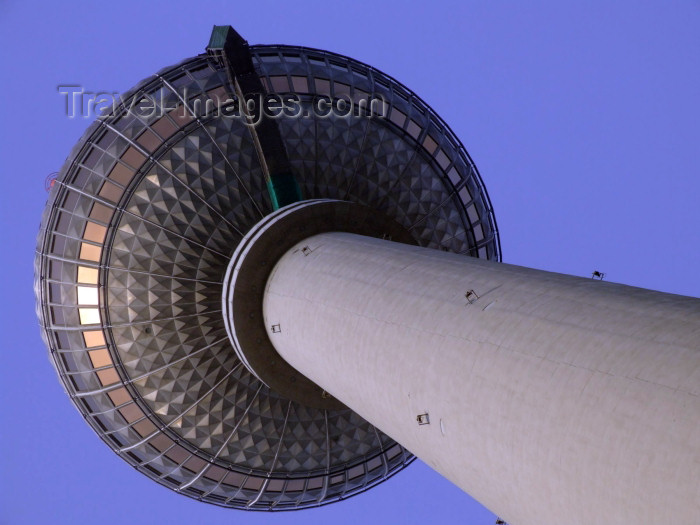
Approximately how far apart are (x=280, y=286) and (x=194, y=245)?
5930 mm

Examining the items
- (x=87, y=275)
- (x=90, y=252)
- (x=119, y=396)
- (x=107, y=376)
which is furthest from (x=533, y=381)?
(x=119, y=396)

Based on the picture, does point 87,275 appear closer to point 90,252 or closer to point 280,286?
point 90,252

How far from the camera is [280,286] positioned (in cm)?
2211

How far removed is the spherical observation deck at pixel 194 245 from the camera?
85.3 ft

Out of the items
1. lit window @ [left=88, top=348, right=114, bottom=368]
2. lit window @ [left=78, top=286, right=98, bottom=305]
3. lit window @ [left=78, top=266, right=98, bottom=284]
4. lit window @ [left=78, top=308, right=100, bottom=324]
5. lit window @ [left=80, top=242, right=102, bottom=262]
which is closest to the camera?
lit window @ [left=80, top=242, right=102, bottom=262]

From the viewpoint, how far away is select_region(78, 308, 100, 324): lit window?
2645 centimetres

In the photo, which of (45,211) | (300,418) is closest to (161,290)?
(45,211)

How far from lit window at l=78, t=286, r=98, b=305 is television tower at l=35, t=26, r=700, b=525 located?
82 mm

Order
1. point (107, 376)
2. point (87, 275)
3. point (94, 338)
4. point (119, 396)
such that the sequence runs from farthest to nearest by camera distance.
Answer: point (119, 396), point (107, 376), point (94, 338), point (87, 275)

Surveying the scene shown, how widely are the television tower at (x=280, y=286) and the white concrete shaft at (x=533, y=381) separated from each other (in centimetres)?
9

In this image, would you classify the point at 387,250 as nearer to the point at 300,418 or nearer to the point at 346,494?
the point at 300,418

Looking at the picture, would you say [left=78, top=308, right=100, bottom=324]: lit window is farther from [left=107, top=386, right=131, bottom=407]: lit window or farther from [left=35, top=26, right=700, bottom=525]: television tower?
[left=107, top=386, right=131, bottom=407]: lit window

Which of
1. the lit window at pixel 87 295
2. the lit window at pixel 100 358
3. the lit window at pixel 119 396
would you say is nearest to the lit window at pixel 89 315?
the lit window at pixel 87 295

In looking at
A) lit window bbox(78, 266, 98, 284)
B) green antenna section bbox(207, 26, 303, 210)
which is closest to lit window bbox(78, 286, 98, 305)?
Result: lit window bbox(78, 266, 98, 284)
